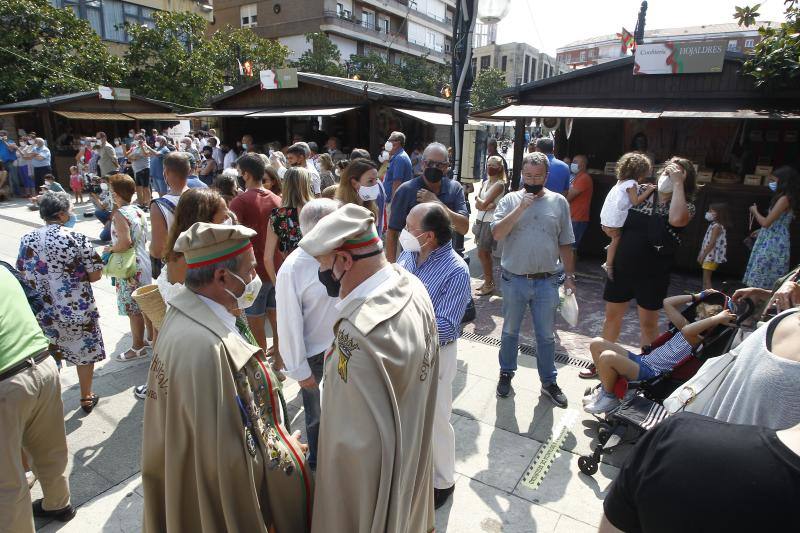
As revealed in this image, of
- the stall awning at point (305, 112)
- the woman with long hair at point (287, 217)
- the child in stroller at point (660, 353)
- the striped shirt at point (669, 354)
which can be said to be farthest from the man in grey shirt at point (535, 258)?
the stall awning at point (305, 112)

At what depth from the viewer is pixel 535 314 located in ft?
13.6

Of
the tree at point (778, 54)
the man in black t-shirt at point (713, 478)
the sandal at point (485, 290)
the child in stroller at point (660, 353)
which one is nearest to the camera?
the man in black t-shirt at point (713, 478)

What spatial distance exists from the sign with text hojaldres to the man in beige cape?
7725 mm

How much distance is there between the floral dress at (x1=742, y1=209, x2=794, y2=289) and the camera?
Answer: 18.4 ft

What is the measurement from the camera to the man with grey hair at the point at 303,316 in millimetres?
2807

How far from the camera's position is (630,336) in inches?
221

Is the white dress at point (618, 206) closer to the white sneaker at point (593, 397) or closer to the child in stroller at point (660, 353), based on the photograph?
the child in stroller at point (660, 353)

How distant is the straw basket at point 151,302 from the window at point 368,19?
160ft

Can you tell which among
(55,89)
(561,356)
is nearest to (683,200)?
(561,356)

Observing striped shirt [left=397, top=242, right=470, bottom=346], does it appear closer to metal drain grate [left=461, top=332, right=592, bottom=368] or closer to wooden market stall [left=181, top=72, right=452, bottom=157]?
metal drain grate [left=461, top=332, right=592, bottom=368]

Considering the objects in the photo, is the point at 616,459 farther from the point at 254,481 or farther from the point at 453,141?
the point at 453,141

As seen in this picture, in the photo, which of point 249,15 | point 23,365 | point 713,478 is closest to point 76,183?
point 23,365

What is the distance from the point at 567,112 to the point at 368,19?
148 ft

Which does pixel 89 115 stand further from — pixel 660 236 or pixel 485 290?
pixel 660 236
